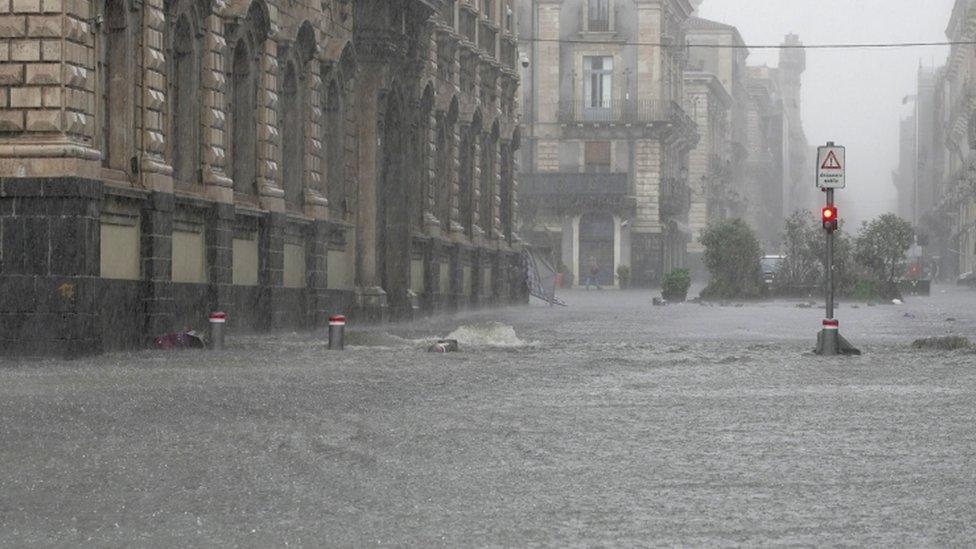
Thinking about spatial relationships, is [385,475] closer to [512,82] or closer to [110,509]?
[110,509]

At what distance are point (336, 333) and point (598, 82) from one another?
7057 centimetres

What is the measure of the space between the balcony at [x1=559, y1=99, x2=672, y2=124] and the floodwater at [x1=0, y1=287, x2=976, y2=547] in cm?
7172

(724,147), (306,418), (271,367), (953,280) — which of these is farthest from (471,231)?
(953,280)

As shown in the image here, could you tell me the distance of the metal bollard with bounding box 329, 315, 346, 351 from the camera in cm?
2353

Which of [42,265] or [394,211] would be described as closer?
[42,265]

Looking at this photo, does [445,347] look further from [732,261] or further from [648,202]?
[648,202]

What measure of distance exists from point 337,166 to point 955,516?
2621 cm

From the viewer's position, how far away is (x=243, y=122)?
94.3 feet

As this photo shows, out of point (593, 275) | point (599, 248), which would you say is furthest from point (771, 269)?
point (599, 248)

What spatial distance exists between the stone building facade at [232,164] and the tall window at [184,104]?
0.03 meters

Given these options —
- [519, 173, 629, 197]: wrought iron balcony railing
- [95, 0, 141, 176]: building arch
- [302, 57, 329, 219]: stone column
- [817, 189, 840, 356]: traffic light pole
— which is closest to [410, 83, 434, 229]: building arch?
[302, 57, 329, 219]: stone column

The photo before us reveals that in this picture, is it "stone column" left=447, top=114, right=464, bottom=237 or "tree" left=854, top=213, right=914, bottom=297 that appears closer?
"stone column" left=447, top=114, right=464, bottom=237

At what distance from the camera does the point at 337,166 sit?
1353 inches

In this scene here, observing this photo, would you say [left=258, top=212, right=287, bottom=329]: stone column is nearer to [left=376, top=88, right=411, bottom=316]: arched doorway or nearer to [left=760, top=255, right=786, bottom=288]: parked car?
[left=376, top=88, right=411, bottom=316]: arched doorway
